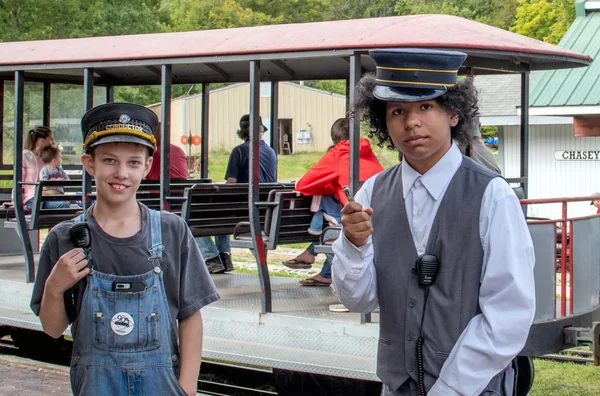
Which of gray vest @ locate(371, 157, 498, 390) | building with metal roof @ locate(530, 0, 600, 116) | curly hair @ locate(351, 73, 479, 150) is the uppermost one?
building with metal roof @ locate(530, 0, 600, 116)

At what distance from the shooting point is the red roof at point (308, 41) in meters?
5.77

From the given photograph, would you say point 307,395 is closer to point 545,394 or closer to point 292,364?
point 292,364

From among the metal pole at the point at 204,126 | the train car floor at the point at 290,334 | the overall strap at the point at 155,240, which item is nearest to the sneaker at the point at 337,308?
the train car floor at the point at 290,334

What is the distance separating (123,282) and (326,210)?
4290mm

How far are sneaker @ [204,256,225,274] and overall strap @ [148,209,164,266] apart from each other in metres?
5.76

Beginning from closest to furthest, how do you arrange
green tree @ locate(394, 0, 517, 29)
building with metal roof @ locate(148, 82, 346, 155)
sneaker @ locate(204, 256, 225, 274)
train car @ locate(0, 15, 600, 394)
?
train car @ locate(0, 15, 600, 394) → sneaker @ locate(204, 256, 225, 274) → building with metal roof @ locate(148, 82, 346, 155) → green tree @ locate(394, 0, 517, 29)

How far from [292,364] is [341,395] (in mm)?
605

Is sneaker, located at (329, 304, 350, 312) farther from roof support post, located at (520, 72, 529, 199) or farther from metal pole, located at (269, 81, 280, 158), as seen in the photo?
metal pole, located at (269, 81, 280, 158)

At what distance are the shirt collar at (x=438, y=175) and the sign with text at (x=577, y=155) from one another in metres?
16.8

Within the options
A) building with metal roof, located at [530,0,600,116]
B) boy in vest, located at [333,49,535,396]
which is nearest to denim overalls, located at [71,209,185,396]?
boy in vest, located at [333,49,535,396]

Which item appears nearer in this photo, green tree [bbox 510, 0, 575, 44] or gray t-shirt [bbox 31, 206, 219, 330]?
gray t-shirt [bbox 31, 206, 219, 330]

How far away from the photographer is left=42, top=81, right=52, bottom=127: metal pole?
31.6 feet

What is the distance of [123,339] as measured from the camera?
291 cm

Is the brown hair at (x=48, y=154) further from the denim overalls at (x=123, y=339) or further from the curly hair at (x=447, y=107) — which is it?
the curly hair at (x=447, y=107)
